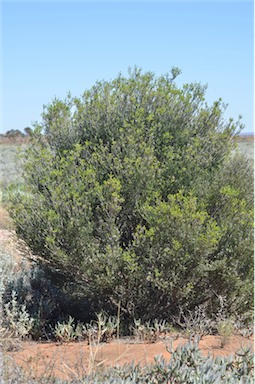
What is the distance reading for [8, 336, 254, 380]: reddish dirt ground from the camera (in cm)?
481

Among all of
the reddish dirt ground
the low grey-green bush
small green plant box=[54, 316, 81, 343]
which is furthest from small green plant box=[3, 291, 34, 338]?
the low grey-green bush

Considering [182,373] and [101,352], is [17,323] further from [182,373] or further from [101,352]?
[182,373]

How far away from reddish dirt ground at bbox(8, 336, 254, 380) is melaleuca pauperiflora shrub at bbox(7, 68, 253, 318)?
599 millimetres

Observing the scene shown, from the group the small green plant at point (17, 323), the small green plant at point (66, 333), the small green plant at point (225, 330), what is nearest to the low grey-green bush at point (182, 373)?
the small green plant at point (225, 330)

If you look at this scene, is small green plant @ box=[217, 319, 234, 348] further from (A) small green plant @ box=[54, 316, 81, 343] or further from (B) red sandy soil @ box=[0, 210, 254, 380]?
(A) small green plant @ box=[54, 316, 81, 343]

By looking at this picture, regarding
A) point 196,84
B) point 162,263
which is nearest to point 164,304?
point 162,263

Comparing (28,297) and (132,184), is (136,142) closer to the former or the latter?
(132,184)

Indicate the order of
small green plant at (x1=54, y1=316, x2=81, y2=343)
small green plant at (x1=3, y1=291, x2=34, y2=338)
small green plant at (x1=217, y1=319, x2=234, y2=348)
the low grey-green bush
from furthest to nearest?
1. small green plant at (x1=3, y1=291, x2=34, y2=338)
2. small green plant at (x1=54, y1=316, x2=81, y2=343)
3. small green plant at (x1=217, y1=319, x2=234, y2=348)
4. the low grey-green bush

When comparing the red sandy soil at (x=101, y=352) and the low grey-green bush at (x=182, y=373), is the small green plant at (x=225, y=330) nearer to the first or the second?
the red sandy soil at (x=101, y=352)

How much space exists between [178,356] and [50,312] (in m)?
3.25

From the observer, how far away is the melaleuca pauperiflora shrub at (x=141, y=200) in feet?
19.0

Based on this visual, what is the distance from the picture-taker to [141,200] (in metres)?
6.00

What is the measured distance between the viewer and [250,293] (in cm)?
626

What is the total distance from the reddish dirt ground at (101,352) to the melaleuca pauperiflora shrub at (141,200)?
60cm
